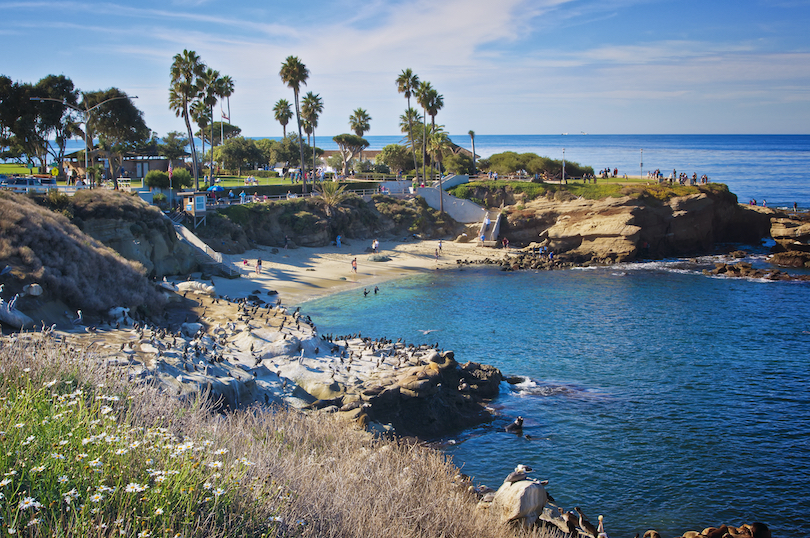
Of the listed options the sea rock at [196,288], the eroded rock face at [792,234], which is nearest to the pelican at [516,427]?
the sea rock at [196,288]

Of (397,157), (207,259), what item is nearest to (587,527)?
(207,259)

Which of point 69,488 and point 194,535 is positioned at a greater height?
point 69,488

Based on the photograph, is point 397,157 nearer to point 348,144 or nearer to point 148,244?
point 348,144

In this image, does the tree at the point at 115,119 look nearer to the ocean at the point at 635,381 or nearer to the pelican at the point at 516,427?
the ocean at the point at 635,381

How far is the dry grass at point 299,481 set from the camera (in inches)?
275

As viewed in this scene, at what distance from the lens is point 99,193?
34.8 meters

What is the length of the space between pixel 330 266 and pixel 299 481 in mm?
39880

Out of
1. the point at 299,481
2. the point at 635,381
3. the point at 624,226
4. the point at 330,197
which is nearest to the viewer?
the point at 299,481

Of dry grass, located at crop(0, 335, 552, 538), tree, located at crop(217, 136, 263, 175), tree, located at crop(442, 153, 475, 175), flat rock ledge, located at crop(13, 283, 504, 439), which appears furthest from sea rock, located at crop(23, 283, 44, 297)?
tree, located at crop(442, 153, 475, 175)

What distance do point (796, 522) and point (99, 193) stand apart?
36597mm

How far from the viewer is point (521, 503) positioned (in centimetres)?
1149

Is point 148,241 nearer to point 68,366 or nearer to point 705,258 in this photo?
point 68,366

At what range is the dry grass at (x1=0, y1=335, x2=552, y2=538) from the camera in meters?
6.98

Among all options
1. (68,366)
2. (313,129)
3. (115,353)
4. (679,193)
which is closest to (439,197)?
(313,129)
